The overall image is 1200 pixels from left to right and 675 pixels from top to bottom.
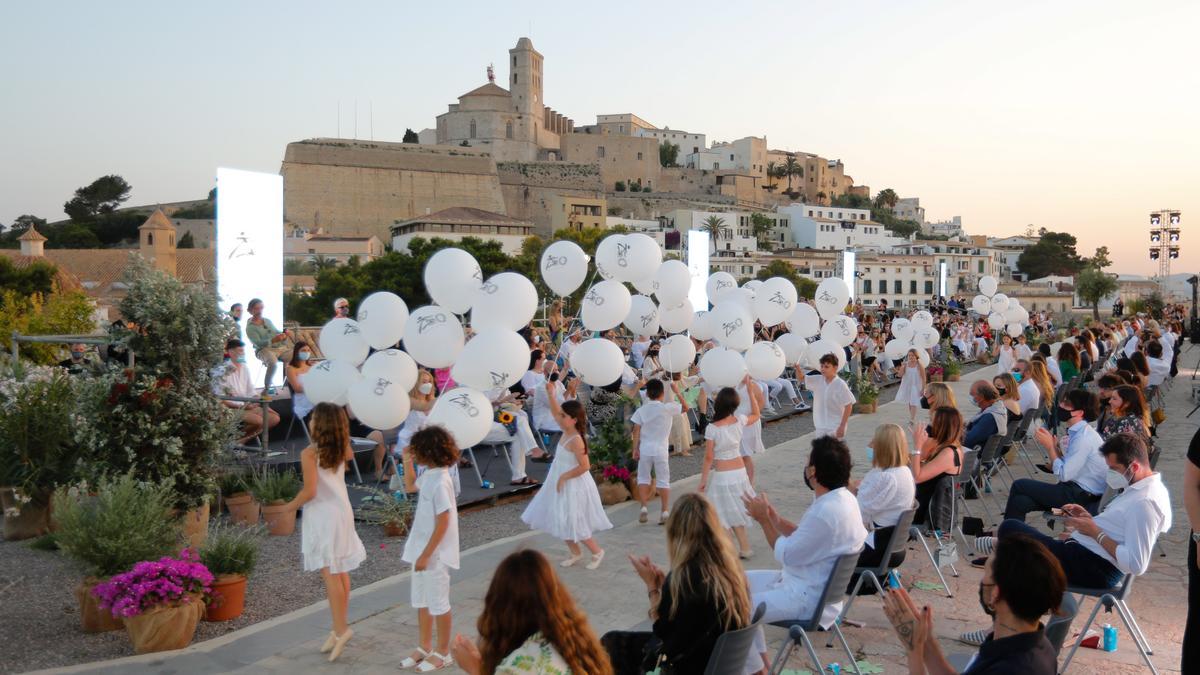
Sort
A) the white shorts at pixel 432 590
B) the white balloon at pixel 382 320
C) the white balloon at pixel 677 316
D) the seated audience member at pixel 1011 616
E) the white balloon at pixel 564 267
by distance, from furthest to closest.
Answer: the white balloon at pixel 677 316
the white balloon at pixel 564 267
the white balloon at pixel 382 320
the white shorts at pixel 432 590
the seated audience member at pixel 1011 616

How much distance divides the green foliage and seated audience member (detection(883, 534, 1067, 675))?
454 centimetres

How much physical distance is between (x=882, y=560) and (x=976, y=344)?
25433mm

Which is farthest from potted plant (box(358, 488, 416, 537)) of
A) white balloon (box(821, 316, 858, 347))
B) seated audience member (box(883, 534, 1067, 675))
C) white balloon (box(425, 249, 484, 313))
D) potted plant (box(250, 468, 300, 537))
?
white balloon (box(821, 316, 858, 347))

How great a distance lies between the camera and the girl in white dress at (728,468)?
264 inches

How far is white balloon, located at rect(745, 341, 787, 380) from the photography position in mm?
10117

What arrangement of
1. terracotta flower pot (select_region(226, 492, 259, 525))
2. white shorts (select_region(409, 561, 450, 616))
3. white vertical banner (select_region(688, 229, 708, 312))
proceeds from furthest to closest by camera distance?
white vertical banner (select_region(688, 229, 708, 312)), terracotta flower pot (select_region(226, 492, 259, 525)), white shorts (select_region(409, 561, 450, 616))

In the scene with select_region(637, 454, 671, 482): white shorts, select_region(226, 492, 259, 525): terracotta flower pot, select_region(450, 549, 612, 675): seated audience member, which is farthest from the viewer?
select_region(637, 454, 671, 482): white shorts

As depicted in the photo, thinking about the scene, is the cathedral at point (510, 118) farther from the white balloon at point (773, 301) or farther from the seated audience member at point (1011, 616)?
the seated audience member at point (1011, 616)

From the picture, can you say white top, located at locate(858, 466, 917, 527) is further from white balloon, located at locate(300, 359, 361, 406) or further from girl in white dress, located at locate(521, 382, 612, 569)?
white balloon, located at locate(300, 359, 361, 406)

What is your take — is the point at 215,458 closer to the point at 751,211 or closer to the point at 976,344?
the point at 976,344

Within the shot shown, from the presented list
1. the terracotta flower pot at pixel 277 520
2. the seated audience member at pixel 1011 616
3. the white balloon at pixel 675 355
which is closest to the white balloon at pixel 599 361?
the white balloon at pixel 675 355

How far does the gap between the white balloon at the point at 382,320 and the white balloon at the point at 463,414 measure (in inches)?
57.1

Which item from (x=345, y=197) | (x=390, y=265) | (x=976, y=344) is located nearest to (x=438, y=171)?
(x=345, y=197)

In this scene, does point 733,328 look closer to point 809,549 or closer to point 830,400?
point 830,400
